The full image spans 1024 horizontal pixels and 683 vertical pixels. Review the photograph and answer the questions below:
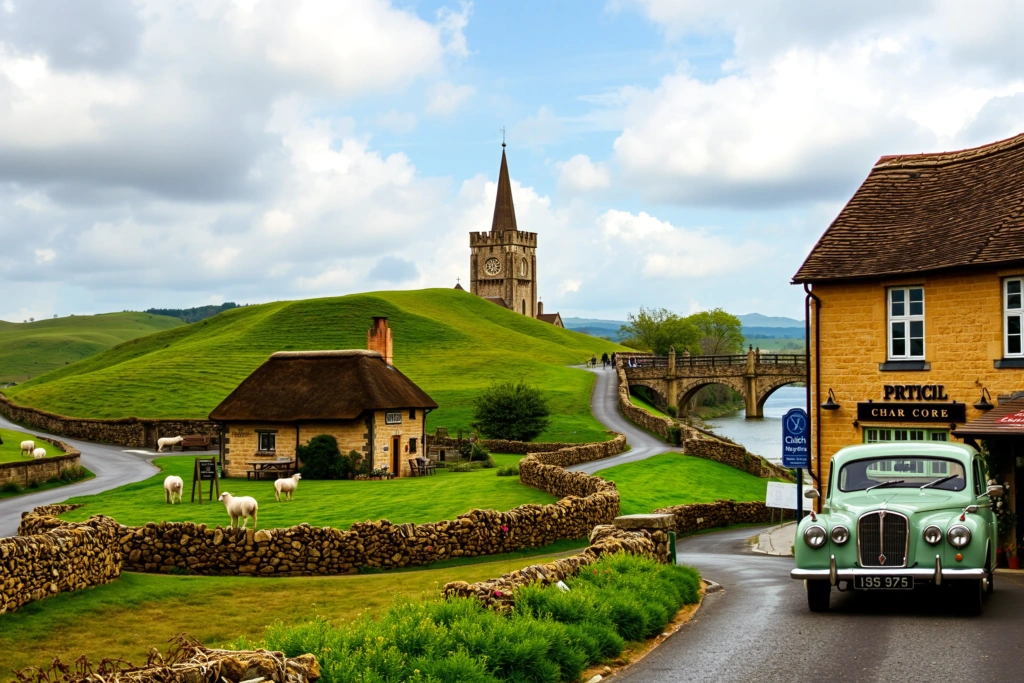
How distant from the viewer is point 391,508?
32844mm

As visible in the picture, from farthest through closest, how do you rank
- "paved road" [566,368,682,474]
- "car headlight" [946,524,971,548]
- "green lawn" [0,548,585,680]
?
1. "paved road" [566,368,682,474]
2. "green lawn" [0,548,585,680]
3. "car headlight" [946,524,971,548]

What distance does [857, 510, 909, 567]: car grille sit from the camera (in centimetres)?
1380

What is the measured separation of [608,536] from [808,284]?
13.3 m

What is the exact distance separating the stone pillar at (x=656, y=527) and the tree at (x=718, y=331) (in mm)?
142291

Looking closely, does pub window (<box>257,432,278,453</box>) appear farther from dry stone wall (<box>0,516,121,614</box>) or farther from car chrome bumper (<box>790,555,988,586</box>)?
car chrome bumper (<box>790,555,988,586</box>)

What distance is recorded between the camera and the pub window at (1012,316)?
83.0ft

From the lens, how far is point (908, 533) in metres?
13.8

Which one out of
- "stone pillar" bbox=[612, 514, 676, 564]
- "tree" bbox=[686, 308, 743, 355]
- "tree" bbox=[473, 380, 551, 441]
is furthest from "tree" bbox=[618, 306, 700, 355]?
"stone pillar" bbox=[612, 514, 676, 564]

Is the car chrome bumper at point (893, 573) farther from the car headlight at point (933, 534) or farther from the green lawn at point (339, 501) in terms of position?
the green lawn at point (339, 501)

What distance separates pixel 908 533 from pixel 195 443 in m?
53.7

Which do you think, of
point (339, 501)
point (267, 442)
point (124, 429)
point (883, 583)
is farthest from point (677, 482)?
point (124, 429)

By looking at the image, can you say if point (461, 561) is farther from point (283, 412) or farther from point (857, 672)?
point (283, 412)

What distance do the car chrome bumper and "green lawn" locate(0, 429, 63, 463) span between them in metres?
38.9

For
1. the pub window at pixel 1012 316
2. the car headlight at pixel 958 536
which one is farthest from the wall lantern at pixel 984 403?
the car headlight at pixel 958 536
